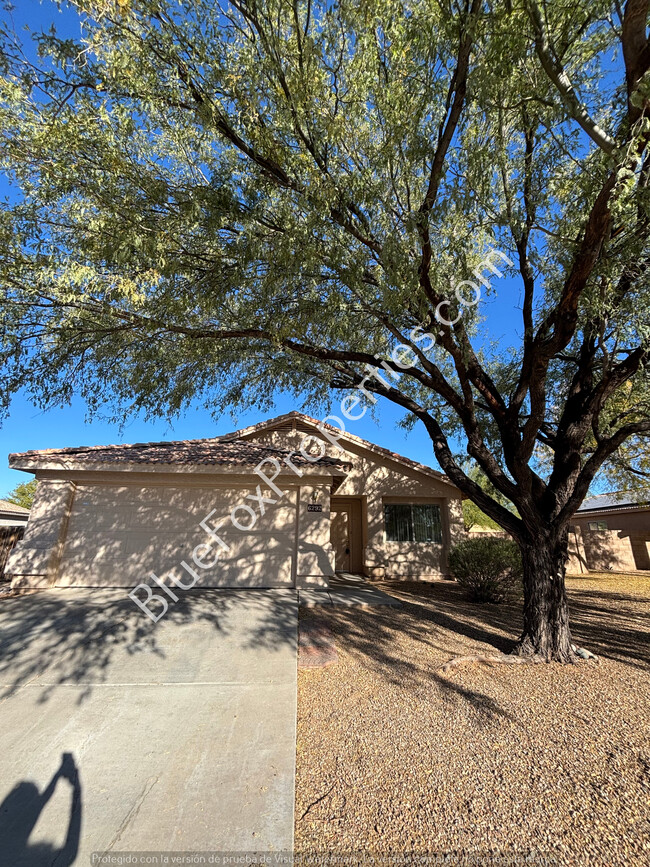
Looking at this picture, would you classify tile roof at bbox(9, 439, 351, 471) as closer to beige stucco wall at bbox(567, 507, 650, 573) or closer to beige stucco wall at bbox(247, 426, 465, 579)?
beige stucco wall at bbox(247, 426, 465, 579)

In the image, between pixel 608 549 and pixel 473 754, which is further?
pixel 608 549

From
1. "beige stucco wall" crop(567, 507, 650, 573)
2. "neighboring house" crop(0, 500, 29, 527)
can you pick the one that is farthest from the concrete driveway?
"neighboring house" crop(0, 500, 29, 527)

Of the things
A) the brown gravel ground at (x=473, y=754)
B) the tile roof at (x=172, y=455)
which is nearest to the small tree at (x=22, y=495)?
the tile roof at (x=172, y=455)

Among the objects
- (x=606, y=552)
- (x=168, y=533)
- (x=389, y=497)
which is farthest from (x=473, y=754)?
(x=606, y=552)

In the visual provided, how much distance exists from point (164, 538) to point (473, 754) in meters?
7.67

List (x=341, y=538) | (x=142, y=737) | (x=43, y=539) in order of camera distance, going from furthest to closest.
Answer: (x=341, y=538)
(x=43, y=539)
(x=142, y=737)

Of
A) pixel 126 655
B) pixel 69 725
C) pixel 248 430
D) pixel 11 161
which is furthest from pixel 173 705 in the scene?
pixel 248 430

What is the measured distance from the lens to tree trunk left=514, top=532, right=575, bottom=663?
5.14 m

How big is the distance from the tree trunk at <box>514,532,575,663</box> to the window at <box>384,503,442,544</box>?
786 centimetres

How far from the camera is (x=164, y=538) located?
898cm

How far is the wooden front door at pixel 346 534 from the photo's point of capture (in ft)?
44.0

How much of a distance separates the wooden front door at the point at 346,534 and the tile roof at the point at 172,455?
4.09 meters

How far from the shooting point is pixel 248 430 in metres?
13.2

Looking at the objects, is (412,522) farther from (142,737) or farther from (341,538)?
(142,737)
